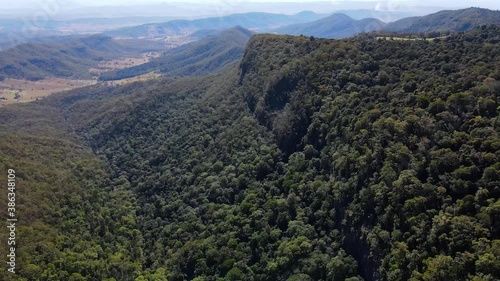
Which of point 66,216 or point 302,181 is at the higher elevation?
point 302,181

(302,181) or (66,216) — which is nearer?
(302,181)

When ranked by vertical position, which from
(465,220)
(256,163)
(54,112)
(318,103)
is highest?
(318,103)

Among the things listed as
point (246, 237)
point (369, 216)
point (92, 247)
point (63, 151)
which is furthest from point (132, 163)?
point (369, 216)

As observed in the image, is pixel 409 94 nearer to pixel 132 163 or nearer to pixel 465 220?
pixel 465 220

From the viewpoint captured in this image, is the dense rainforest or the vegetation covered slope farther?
the vegetation covered slope

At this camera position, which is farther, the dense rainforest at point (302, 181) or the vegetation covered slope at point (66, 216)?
the vegetation covered slope at point (66, 216)

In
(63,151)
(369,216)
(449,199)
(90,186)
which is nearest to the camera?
(449,199)

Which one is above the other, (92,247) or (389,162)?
(389,162)

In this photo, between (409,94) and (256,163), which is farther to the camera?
(256,163)
